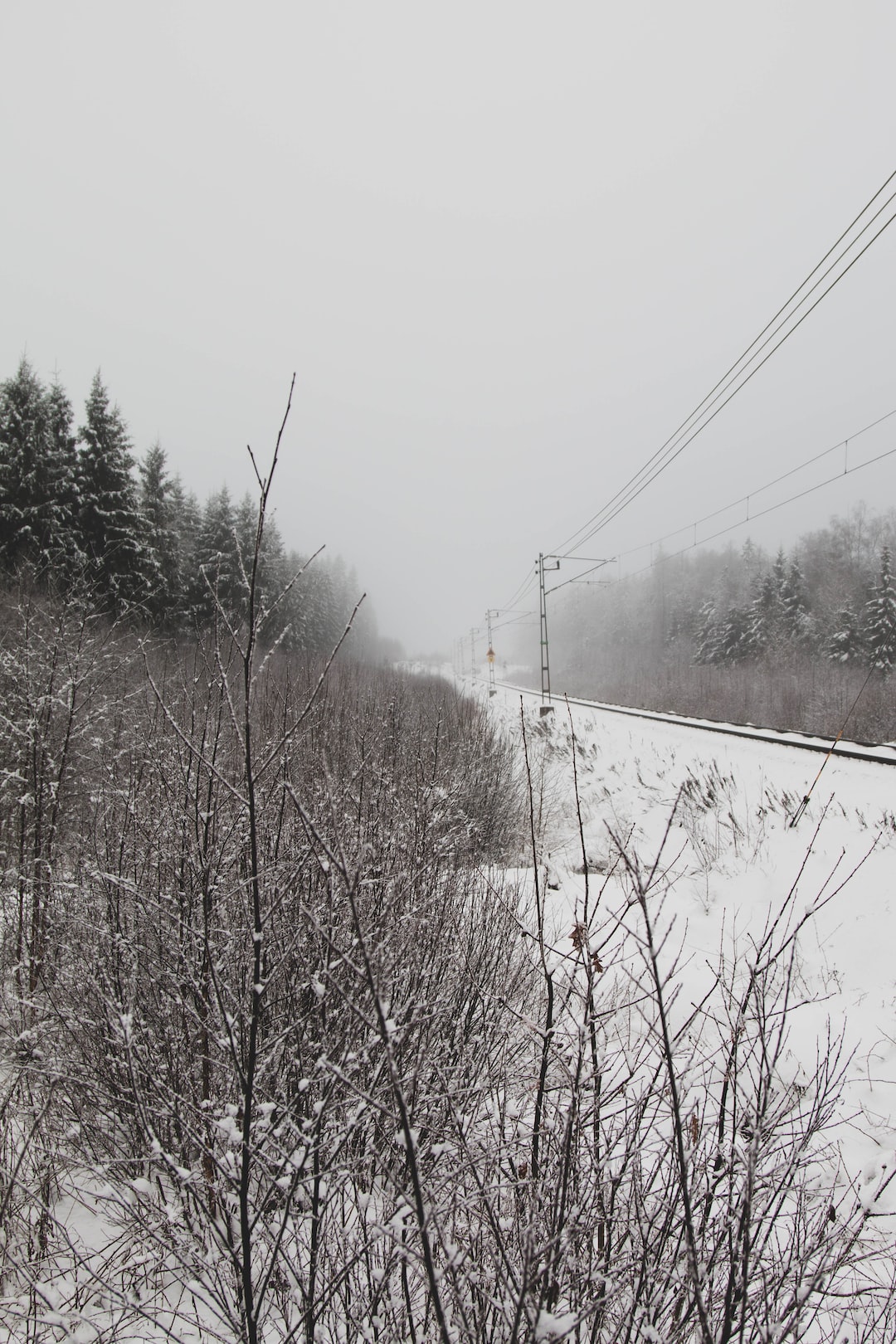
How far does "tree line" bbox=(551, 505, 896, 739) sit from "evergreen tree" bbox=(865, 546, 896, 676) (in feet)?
0.15

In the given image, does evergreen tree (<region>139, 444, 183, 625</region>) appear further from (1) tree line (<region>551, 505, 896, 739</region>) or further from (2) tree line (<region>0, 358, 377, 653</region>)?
(1) tree line (<region>551, 505, 896, 739</region>)

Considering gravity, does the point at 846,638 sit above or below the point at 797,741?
above

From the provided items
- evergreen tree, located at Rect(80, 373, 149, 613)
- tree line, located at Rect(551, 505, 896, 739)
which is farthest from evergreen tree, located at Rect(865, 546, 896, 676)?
evergreen tree, located at Rect(80, 373, 149, 613)

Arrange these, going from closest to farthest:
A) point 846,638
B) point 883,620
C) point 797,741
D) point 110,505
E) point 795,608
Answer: point 797,741 → point 110,505 → point 883,620 → point 846,638 → point 795,608

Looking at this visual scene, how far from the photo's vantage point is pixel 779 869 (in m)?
5.75

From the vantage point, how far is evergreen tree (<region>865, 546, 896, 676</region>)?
22.0 m

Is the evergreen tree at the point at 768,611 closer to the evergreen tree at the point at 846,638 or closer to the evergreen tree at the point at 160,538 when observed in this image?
the evergreen tree at the point at 846,638

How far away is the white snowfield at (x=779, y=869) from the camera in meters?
3.19

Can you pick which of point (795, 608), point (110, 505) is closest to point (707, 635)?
point (795, 608)

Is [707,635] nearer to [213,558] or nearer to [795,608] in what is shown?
[795,608]

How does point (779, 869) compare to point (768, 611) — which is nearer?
point (779, 869)

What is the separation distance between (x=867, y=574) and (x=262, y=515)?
107 ft

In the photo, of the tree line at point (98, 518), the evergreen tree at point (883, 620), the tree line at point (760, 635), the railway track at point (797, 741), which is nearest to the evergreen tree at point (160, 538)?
the tree line at point (98, 518)

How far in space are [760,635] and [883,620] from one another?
367 inches
